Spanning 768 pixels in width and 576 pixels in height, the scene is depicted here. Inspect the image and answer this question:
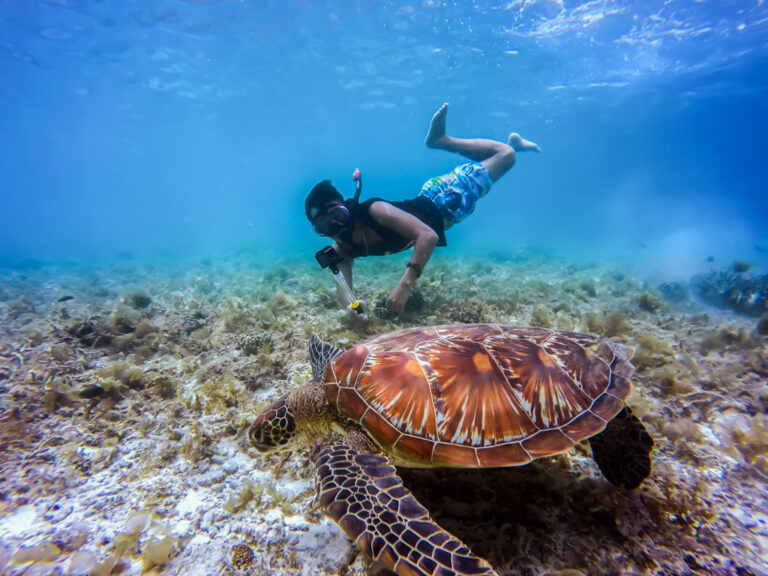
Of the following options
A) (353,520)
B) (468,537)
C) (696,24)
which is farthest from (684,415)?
(696,24)

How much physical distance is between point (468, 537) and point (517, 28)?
23464 mm

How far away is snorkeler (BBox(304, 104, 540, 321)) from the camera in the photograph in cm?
386

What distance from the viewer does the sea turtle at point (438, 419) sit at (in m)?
1.41

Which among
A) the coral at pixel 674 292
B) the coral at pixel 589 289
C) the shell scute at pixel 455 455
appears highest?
the shell scute at pixel 455 455

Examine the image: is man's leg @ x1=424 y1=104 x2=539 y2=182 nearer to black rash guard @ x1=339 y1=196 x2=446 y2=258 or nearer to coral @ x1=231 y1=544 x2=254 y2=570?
black rash guard @ x1=339 y1=196 x2=446 y2=258

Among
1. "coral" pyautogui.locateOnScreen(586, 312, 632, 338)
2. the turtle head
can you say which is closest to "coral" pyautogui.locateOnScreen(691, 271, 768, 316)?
"coral" pyautogui.locateOnScreen(586, 312, 632, 338)

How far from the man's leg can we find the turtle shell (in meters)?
4.33

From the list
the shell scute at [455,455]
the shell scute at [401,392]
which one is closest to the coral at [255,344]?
the shell scute at [401,392]

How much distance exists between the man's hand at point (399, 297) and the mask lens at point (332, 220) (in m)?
1.11

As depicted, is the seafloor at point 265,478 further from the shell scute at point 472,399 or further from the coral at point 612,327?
the shell scute at point 472,399

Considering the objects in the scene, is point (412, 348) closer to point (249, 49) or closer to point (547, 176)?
point (249, 49)

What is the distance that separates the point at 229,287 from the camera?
26.3 ft

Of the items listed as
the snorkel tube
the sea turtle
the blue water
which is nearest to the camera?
the sea turtle

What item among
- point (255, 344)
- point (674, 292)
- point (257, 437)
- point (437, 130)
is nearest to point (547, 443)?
point (257, 437)
